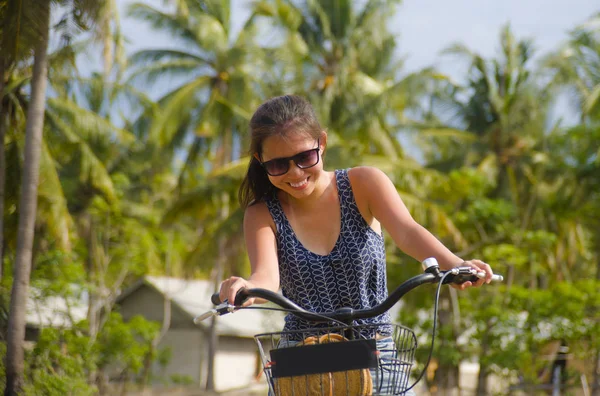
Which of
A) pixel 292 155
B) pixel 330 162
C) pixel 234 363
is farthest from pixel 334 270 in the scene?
pixel 234 363

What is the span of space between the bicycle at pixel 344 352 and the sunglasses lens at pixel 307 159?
52cm

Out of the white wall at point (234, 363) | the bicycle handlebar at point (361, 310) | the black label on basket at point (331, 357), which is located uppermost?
the bicycle handlebar at point (361, 310)

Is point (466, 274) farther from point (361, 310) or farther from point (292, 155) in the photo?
point (292, 155)

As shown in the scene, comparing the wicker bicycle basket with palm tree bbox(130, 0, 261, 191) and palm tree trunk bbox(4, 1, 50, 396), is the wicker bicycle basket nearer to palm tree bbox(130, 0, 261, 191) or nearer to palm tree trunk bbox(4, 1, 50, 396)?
palm tree trunk bbox(4, 1, 50, 396)

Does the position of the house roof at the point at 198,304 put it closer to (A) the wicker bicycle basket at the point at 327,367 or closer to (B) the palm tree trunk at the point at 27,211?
(B) the palm tree trunk at the point at 27,211

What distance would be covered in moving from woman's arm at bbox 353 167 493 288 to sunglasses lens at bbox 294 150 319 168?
0.26m

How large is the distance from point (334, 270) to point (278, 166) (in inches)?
16.4

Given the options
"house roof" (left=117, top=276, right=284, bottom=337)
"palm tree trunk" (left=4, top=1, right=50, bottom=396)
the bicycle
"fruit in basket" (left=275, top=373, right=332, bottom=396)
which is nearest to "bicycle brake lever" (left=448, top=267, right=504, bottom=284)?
the bicycle

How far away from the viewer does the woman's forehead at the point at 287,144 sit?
2.78 m

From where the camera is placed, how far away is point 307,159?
110 inches

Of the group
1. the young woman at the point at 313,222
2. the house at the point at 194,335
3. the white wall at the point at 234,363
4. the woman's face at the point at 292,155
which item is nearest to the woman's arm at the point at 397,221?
the young woman at the point at 313,222

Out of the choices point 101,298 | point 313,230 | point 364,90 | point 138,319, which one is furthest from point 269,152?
point 364,90

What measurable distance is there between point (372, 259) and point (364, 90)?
2379 centimetres

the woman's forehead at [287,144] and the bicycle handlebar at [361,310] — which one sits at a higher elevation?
the woman's forehead at [287,144]
